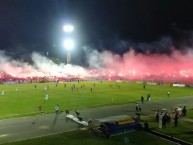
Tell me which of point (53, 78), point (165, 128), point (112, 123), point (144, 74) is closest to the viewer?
point (112, 123)

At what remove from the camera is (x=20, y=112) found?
1457 inches

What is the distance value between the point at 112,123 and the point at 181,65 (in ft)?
295

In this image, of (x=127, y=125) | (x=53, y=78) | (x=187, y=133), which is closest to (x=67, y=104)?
(x=127, y=125)

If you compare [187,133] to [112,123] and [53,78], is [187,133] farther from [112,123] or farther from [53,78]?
[53,78]

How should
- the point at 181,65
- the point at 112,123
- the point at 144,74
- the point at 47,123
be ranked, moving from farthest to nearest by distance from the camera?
the point at 144,74
the point at 181,65
the point at 47,123
the point at 112,123

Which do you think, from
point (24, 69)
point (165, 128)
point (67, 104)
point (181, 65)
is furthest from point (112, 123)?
point (24, 69)

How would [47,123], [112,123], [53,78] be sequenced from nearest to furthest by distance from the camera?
[112,123] → [47,123] → [53,78]

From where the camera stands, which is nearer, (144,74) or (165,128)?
(165,128)

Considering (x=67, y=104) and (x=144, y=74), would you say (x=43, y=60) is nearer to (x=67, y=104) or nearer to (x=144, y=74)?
(x=144, y=74)

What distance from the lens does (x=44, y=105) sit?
1692 inches

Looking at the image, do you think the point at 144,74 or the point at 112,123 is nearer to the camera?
the point at 112,123

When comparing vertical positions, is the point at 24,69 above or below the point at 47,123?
above

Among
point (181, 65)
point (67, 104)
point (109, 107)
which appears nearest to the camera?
point (109, 107)

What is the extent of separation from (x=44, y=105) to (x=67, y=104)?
4009 mm
